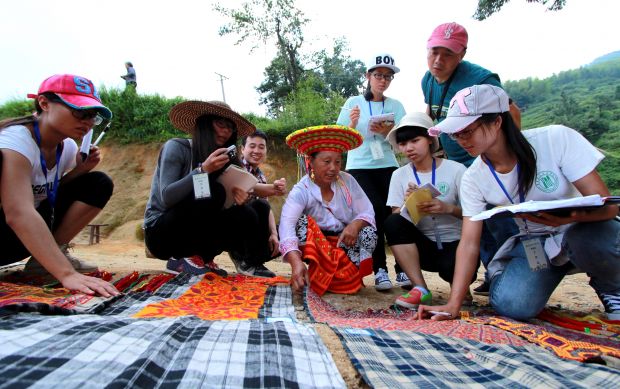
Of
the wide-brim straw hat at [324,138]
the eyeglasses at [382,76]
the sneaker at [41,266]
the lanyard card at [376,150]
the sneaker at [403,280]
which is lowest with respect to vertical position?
the sneaker at [403,280]

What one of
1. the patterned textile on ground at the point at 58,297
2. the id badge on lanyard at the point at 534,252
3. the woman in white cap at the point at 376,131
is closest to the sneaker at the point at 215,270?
the patterned textile on ground at the point at 58,297

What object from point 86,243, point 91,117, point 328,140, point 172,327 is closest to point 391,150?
point 328,140

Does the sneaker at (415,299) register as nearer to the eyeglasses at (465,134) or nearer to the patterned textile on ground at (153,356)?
the eyeglasses at (465,134)

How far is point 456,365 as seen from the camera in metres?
1.36

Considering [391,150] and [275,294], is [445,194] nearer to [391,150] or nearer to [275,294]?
[391,150]

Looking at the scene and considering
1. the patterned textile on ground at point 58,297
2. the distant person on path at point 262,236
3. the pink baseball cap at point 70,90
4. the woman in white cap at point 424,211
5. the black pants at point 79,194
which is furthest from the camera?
the distant person on path at point 262,236

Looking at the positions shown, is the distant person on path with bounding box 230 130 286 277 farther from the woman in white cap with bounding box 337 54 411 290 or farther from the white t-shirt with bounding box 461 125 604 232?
the white t-shirt with bounding box 461 125 604 232

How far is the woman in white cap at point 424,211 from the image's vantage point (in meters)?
2.84

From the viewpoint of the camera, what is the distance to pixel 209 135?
3.08 metres

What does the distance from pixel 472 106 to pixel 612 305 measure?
1.26 meters

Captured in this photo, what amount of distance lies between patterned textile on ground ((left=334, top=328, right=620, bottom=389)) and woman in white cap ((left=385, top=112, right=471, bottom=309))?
1245 millimetres

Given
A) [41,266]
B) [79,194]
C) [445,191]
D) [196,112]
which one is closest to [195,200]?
[196,112]

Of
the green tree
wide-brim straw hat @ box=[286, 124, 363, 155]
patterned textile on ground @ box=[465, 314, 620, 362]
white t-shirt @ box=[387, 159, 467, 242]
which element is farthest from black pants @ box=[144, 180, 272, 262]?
the green tree

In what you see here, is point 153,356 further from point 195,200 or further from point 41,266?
point 41,266
